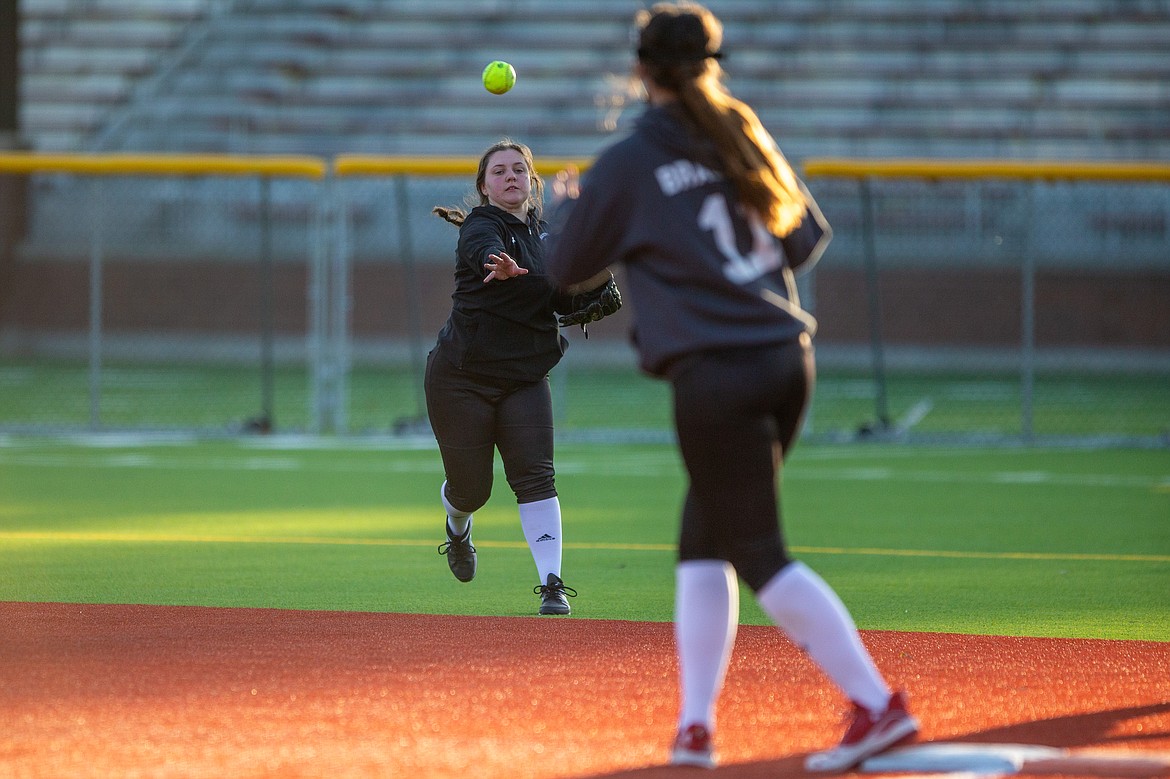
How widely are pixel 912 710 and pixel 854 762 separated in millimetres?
885

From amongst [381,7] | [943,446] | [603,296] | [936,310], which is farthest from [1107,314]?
[603,296]

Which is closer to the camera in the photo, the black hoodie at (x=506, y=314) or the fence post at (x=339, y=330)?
the black hoodie at (x=506, y=314)

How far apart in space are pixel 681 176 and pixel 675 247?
0.18 meters

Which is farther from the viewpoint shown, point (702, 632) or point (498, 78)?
point (498, 78)

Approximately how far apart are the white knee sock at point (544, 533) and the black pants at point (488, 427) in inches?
1.5

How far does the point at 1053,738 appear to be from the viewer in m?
4.45

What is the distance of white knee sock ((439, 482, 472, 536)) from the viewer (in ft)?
22.7

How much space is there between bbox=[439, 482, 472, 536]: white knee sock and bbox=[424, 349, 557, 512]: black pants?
190 millimetres

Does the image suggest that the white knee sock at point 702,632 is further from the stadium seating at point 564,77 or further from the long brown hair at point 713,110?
the stadium seating at point 564,77

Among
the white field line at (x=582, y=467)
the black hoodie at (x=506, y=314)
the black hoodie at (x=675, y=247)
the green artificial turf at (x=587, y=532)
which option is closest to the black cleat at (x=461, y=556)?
the green artificial turf at (x=587, y=532)

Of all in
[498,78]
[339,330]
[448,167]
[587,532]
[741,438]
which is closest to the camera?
[741,438]

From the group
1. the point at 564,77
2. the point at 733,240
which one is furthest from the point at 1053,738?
the point at 564,77

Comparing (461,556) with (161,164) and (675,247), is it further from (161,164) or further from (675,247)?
(161,164)

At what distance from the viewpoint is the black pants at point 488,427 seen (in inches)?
263
